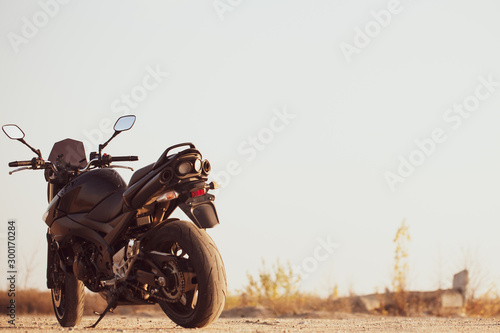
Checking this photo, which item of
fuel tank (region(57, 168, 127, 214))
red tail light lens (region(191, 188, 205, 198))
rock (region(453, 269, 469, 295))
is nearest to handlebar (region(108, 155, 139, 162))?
fuel tank (region(57, 168, 127, 214))

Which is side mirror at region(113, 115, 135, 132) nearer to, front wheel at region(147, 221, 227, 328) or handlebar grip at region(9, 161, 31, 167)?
handlebar grip at region(9, 161, 31, 167)

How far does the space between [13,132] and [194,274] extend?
3307mm

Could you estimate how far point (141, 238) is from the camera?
22.0 feet

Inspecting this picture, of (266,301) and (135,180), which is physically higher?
(135,180)

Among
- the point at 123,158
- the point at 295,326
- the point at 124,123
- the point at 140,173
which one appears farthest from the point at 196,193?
the point at 295,326

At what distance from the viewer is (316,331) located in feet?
22.9

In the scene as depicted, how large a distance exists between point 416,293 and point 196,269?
832 cm

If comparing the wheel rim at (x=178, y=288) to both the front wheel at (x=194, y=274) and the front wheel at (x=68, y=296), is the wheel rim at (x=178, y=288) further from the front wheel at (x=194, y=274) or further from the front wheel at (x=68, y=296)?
the front wheel at (x=68, y=296)

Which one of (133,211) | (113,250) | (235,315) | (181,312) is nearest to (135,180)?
(133,211)

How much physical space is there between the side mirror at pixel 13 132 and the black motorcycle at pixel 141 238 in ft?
0.03

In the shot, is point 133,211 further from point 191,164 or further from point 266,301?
point 266,301

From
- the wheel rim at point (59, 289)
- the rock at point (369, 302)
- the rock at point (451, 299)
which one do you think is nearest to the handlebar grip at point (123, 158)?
the wheel rim at point (59, 289)

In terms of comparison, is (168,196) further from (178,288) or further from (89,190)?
(89,190)

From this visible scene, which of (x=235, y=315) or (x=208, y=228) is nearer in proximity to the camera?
(x=208, y=228)
